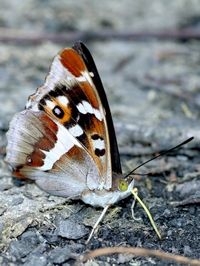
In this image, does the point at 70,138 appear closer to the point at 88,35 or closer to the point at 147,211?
the point at 147,211

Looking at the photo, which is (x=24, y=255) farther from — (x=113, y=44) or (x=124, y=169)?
(x=113, y=44)

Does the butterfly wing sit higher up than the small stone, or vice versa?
the butterfly wing

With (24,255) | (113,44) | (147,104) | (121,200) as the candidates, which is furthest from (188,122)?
(24,255)

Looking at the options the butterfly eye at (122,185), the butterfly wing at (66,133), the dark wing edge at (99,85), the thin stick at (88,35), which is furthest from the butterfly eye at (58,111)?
the thin stick at (88,35)

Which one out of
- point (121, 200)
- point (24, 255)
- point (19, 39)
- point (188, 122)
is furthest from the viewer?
point (19, 39)

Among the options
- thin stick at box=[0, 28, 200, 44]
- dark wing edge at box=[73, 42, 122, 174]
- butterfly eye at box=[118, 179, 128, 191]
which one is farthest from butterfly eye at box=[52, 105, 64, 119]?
thin stick at box=[0, 28, 200, 44]

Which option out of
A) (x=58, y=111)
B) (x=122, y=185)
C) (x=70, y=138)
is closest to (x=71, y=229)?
(x=122, y=185)

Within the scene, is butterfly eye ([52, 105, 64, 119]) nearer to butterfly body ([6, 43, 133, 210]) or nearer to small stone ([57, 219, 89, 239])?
butterfly body ([6, 43, 133, 210])
